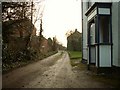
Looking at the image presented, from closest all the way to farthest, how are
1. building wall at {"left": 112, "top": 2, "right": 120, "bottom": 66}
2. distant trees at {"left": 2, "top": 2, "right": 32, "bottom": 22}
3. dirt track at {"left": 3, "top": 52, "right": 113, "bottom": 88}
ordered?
dirt track at {"left": 3, "top": 52, "right": 113, "bottom": 88} < building wall at {"left": 112, "top": 2, "right": 120, "bottom": 66} < distant trees at {"left": 2, "top": 2, "right": 32, "bottom": 22}

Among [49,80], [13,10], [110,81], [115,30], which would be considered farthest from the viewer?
[13,10]

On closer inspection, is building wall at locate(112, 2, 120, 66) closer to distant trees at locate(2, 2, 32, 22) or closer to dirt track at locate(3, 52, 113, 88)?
dirt track at locate(3, 52, 113, 88)

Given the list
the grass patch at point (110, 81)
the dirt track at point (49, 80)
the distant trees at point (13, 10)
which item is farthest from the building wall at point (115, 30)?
the distant trees at point (13, 10)

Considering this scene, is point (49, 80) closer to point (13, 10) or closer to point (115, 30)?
point (115, 30)

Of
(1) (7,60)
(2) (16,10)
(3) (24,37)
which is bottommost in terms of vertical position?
(1) (7,60)

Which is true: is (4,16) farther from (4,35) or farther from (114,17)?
(114,17)

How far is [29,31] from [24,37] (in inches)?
47.2

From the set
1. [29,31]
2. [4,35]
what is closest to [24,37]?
[29,31]

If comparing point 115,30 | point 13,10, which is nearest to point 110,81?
point 115,30

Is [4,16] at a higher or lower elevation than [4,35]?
higher

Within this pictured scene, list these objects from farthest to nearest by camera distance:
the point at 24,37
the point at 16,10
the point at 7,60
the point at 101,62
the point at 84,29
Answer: the point at 24,37 → the point at 84,29 → the point at 7,60 → the point at 16,10 → the point at 101,62

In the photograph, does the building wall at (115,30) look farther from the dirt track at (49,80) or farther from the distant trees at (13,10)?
the distant trees at (13,10)

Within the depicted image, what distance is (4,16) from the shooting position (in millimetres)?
21766

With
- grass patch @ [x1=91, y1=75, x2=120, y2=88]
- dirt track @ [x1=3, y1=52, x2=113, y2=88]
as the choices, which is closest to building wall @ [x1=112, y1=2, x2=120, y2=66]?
grass patch @ [x1=91, y1=75, x2=120, y2=88]
